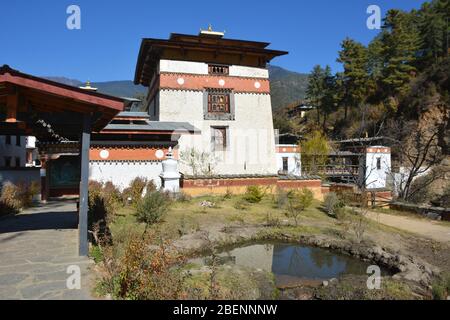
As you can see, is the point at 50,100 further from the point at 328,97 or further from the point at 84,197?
the point at 328,97

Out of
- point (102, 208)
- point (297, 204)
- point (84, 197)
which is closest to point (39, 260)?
point (84, 197)

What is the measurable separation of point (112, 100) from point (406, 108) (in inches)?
1767

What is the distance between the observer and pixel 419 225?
15.8m

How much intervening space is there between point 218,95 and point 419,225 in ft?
47.7

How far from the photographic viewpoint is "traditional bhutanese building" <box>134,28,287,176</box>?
22500 millimetres

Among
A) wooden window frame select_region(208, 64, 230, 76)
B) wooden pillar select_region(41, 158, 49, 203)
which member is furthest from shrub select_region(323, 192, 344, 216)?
wooden pillar select_region(41, 158, 49, 203)

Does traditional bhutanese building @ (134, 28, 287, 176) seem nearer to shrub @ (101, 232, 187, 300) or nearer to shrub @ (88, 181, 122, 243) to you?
shrub @ (88, 181, 122, 243)

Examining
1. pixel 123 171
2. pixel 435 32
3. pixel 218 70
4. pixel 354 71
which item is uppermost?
pixel 435 32

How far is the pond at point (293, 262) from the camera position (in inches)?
330

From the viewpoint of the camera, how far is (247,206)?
53.4ft

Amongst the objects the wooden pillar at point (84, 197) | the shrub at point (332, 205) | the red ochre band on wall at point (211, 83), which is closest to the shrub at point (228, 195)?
the shrub at point (332, 205)

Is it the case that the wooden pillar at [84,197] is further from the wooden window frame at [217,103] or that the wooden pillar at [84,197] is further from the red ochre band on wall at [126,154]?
the wooden window frame at [217,103]
